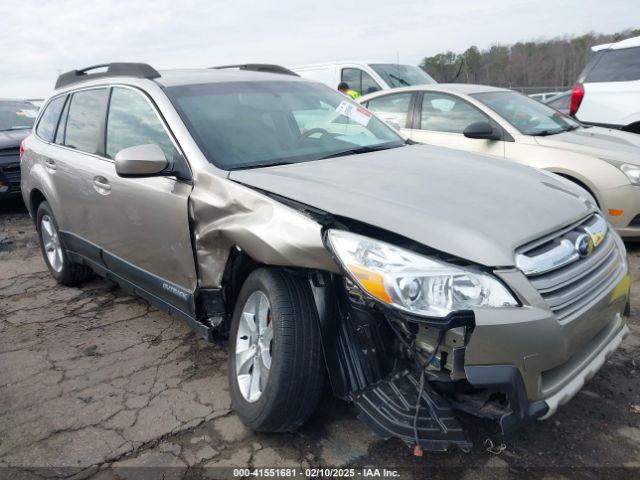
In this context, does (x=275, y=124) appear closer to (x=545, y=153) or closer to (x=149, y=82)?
(x=149, y=82)

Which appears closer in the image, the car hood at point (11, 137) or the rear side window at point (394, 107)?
→ the rear side window at point (394, 107)

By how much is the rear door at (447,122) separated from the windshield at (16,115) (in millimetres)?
6429

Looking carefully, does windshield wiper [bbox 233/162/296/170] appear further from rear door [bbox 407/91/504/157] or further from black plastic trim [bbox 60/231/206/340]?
rear door [bbox 407/91/504/157]

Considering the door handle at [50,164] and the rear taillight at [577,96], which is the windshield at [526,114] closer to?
the rear taillight at [577,96]

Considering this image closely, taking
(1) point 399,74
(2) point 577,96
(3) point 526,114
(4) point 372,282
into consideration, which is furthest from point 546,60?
(4) point 372,282

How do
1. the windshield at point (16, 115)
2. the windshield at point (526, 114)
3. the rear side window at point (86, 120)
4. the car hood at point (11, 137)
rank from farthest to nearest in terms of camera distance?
the windshield at point (16, 115), the car hood at point (11, 137), the windshield at point (526, 114), the rear side window at point (86, 120)

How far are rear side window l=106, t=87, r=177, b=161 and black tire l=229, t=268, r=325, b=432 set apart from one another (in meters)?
1.06

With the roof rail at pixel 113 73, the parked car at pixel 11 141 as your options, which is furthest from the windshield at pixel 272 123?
the parked car at pixel 11 141

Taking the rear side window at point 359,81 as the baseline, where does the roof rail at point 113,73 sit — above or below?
above

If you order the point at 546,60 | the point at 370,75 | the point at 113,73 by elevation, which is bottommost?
the point at 546,60

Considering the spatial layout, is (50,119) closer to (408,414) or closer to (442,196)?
(442,196)

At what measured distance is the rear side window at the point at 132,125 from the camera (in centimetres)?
315

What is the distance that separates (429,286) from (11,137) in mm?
8107

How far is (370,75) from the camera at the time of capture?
9.55m
